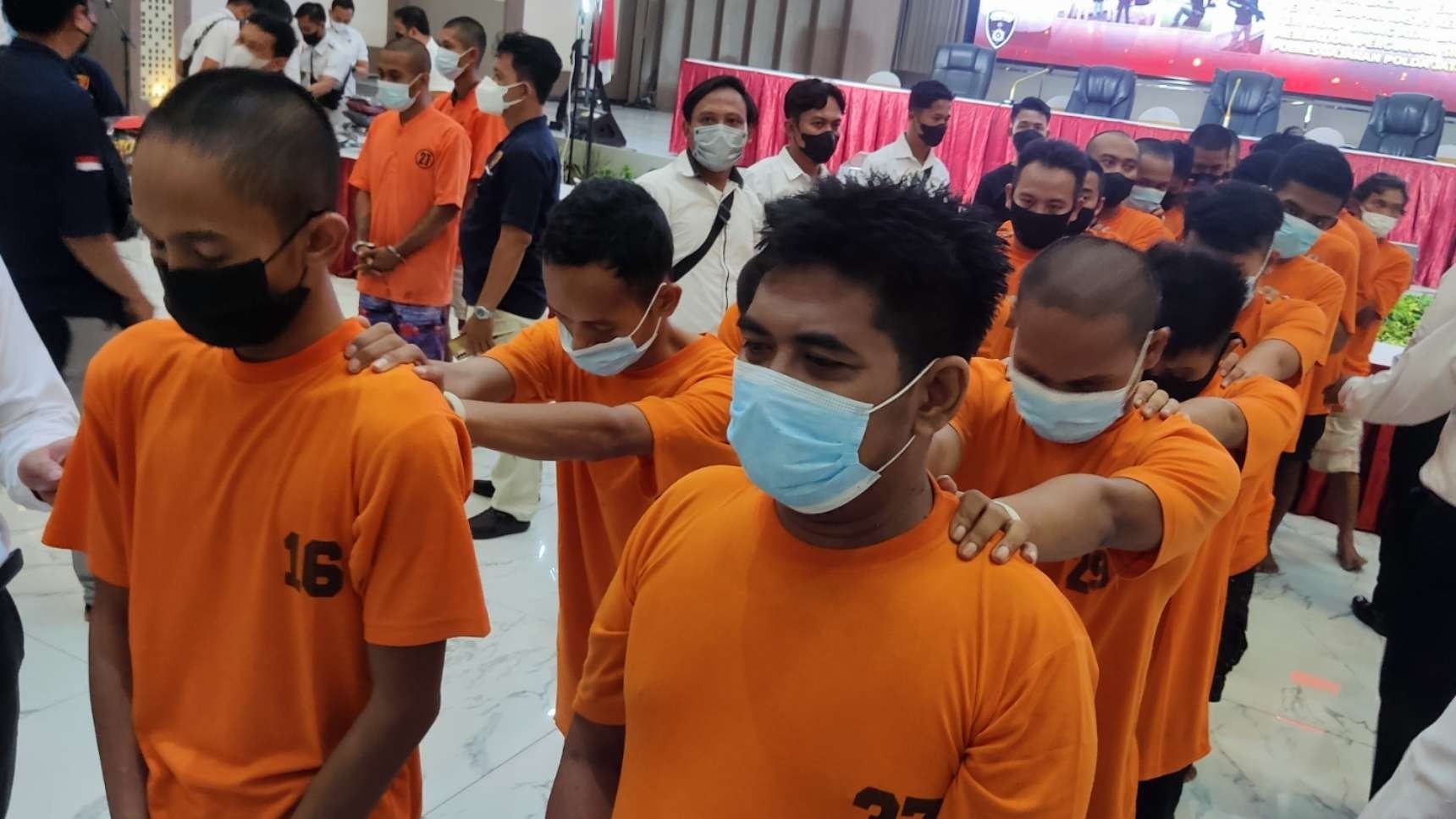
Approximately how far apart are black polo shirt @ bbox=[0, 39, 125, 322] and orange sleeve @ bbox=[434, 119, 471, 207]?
124 centimetres

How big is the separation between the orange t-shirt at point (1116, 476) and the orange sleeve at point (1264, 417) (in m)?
0.33

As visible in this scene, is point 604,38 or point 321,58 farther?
point 321,58

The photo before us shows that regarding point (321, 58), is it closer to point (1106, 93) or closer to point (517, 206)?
point (517, 206)

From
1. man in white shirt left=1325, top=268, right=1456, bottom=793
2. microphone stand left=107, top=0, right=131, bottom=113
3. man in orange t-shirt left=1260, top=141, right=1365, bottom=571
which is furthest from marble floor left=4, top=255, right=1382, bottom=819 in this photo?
microphone stand left=107, top=0, right=131, bottom=113

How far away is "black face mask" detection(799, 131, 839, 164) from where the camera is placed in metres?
3.66

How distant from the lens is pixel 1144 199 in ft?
14.8

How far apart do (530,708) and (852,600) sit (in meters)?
2.02

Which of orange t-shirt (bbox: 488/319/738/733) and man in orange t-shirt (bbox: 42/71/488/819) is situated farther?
orange t-shirt (bbox: 488/319/738/733)

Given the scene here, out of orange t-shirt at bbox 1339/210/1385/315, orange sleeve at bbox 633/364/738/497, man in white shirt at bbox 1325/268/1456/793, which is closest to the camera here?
orange sleeve at bbox 633/364/738/497

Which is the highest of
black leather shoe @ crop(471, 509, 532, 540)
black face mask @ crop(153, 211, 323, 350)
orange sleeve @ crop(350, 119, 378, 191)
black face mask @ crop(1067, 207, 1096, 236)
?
black face mask @ crop(153, 211, 323, 350)

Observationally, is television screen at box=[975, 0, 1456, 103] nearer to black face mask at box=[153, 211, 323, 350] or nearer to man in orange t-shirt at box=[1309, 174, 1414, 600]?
man in orange t-shirt at box=[1309, 174, 1414, 600]

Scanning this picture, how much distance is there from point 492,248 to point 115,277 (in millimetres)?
1383

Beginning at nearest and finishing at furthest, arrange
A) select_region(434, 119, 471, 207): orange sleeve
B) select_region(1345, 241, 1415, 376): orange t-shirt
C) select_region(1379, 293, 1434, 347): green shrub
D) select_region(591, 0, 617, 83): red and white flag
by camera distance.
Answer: select_region(434, 119, 471, 207): orange sleeve
select_region(1345, 241, 1415, 376): orange t-shirt
select_region(1379, 293, 1434, 347): green shrub
select_region(591, 0, 617, 83): red and white flag

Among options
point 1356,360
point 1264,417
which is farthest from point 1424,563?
point 1356,360
